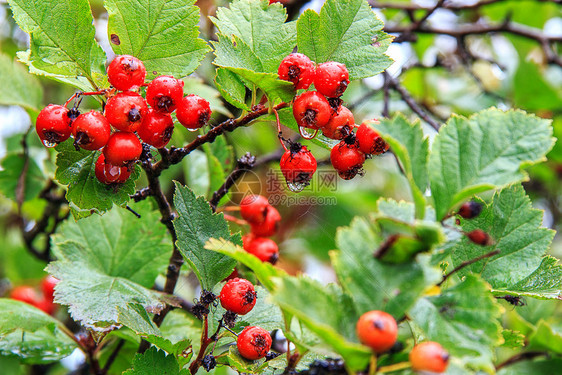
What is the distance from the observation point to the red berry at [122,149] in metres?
1.79

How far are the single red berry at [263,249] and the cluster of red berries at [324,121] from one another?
25.0 inches

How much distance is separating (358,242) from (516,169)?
0.51m

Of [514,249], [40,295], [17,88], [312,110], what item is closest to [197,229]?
[312,110]

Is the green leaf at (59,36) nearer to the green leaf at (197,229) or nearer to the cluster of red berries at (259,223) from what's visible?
the green leaf at (197,229)

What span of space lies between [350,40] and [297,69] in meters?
0.30

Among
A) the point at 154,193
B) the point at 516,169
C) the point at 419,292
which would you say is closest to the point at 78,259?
the point at 154,193

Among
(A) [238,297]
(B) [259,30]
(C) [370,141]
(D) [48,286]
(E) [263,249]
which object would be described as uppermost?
(B) [259,30]

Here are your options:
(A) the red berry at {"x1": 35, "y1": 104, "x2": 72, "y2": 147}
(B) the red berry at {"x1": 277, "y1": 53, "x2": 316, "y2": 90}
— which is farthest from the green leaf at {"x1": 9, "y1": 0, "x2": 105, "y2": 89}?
(B) the red berry at {"x1": 277, "y1": 53, "x2": 316, "y2": 90}

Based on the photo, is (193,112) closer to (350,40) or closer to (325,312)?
(350,40)

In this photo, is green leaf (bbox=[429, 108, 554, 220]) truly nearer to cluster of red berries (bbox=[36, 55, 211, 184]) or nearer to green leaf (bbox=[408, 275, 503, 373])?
green leaf (bbox=[408, 275, 503, 373])

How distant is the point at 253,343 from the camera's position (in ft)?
6.14

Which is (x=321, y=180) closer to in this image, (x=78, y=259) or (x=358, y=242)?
(x=78, y=259)

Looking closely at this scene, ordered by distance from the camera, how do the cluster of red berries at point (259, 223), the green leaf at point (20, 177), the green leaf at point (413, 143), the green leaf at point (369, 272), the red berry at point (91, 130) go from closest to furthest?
the green leaf at point (369, 272) → the green leaf at point (413, 143) → the red berry at point (91, 130) → the cluster of red berries at point (259, 223) → the green leaf at point (20, 177)

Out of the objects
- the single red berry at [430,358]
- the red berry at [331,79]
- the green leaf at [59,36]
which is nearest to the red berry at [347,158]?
the red berry at [331,79]
